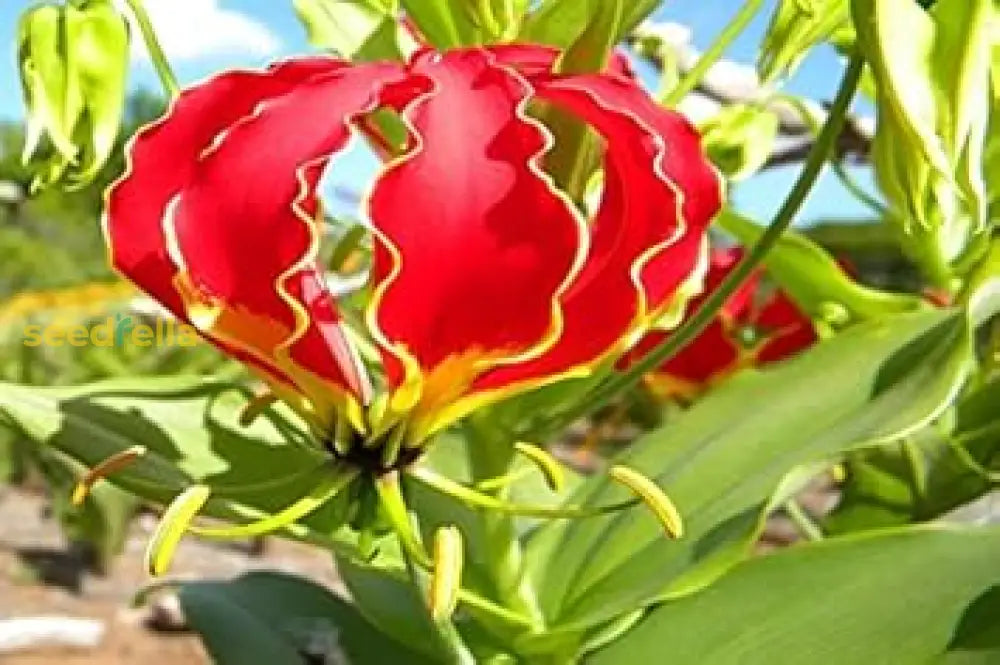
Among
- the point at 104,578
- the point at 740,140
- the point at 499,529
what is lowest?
the point at 104,578

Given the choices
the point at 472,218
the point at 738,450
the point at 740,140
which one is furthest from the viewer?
the point at 740,140

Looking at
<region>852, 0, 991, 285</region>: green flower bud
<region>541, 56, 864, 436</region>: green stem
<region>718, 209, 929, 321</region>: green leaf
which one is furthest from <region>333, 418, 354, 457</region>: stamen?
<region>718, 209, 929, 321</region>: green leaf

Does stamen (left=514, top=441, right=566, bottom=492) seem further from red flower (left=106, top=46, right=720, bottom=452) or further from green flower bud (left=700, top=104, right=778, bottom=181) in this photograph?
green flower bud (left=700, top=104, right=778, bottom=181)

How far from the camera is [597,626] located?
753mm

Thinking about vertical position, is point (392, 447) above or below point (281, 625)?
above

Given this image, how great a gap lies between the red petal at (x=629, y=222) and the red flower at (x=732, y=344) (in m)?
0.55

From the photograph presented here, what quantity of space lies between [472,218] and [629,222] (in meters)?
0.07

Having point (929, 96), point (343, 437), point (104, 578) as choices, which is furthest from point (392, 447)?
point (104, 578)

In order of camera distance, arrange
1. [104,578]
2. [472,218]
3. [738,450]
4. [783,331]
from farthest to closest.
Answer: [104,578], [783,331], [738,450], [472,218]

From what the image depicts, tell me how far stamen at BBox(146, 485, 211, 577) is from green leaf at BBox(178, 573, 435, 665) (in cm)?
23

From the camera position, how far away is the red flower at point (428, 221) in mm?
551

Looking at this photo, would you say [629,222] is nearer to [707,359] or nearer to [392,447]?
[392,447]

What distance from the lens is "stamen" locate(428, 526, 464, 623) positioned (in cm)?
60

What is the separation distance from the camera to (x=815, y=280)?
0.97 m
